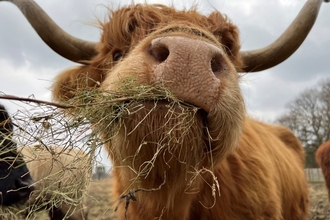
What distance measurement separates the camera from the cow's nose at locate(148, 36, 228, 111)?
2.16 meters

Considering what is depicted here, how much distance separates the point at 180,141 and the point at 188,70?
16.1 inches

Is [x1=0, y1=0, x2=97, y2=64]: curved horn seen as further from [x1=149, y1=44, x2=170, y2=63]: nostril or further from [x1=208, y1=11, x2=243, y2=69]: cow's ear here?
[x1=149, y1=44, x2=170, y2=63]: nostril

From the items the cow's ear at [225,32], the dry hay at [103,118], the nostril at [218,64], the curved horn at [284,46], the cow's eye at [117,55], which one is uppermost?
the curved horn at [284,46]

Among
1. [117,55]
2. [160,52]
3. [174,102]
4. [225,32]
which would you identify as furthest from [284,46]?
[174,102]

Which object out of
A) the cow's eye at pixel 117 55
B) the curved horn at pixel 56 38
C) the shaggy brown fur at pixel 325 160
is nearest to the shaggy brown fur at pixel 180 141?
the cow's eye at pixel 117 55

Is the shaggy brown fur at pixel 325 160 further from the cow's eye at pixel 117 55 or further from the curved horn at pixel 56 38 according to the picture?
the cow's eye at pixel 117 55

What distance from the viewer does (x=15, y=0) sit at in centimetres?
418

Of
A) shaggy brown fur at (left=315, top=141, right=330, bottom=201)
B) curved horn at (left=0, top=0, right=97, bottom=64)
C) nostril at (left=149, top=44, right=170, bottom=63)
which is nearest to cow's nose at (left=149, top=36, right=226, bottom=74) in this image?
nostril at (left=149, top=44, right=170, bottom=63)

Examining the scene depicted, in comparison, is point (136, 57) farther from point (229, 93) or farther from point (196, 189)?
point (196, 189)

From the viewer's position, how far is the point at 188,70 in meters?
2.17

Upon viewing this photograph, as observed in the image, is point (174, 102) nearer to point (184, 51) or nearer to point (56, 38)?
point (184, 51)

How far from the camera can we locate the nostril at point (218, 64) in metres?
→ 2.32

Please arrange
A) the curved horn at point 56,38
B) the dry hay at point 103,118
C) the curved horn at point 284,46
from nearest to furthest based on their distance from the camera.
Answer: the dry hay at point 103,118, the curved horn at point 56,38, the curved horn at point 284,46

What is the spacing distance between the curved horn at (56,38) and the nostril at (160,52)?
5.73 ft
